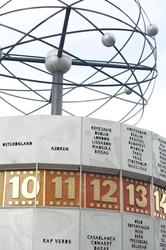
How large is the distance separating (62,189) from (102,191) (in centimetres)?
Result: 161

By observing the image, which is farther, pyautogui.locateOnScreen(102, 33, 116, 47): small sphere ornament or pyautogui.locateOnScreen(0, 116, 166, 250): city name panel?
pyautogui.locateOnScreen(102, 33, 116, 47): small sphere ornament

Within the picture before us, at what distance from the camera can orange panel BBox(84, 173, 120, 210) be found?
73.6 feet

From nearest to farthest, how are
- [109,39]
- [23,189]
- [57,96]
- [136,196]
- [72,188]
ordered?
[23,189] < [72,188] < [136,196] < [109,39] < [57,96]

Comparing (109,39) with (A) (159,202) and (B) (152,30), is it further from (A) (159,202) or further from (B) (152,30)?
(A) (159,202)

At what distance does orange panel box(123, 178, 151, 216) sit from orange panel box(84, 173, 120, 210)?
396 mm

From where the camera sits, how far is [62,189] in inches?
873

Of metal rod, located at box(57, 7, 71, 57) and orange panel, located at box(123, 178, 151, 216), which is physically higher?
metal rod, located at box(57, 7, 71, 57)

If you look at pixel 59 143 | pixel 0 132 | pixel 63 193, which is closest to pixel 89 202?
pixel 63 193

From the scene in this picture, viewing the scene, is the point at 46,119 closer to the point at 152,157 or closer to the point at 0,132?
the point at 0,132

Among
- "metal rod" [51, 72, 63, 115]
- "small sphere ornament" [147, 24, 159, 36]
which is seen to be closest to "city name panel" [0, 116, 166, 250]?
"metal rod" [51, 72, 63, 115]

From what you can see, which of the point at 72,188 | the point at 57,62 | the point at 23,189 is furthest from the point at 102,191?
the point at 57,62

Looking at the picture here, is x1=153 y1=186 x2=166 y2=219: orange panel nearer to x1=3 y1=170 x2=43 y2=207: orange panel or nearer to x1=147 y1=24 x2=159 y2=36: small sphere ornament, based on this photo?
x1=3 y1=170 x2=43 y2=207: orange panel

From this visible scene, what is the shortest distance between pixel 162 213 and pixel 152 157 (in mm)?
2413

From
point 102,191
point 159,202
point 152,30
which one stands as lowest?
point 159,202
